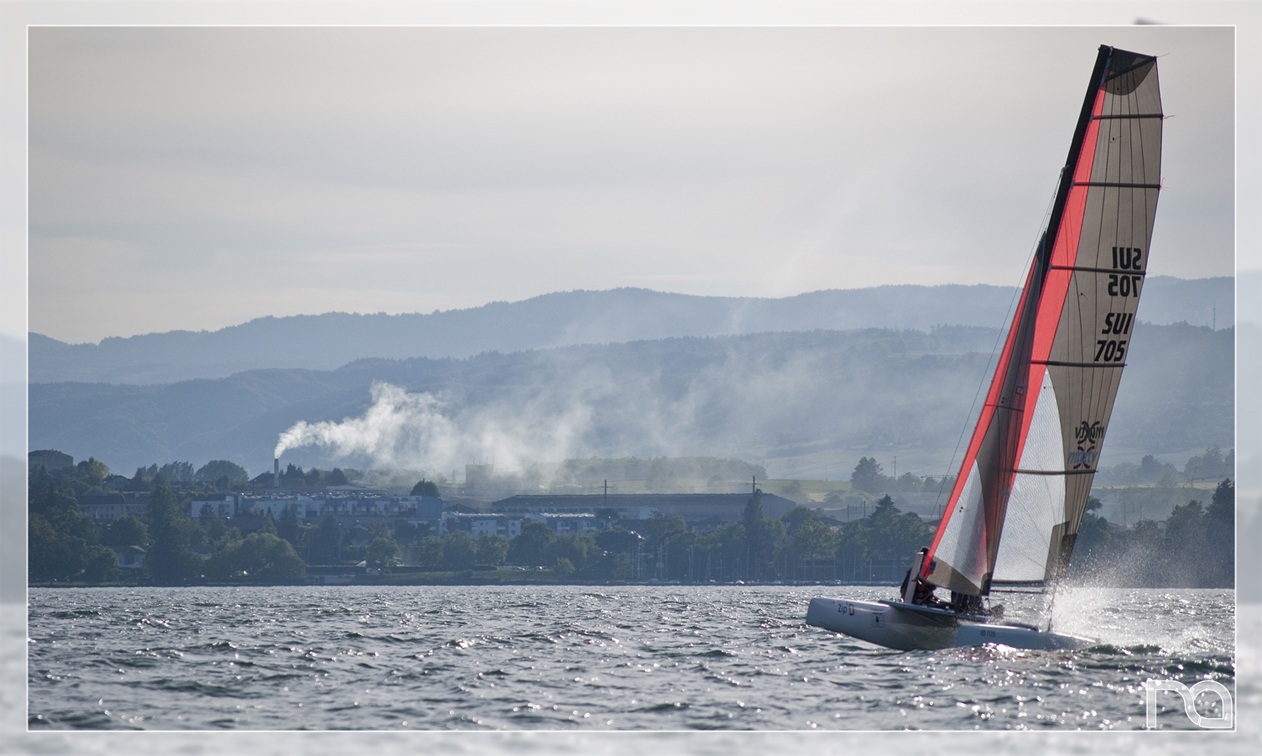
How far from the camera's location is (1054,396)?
15.3 m

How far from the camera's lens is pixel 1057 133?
1780 centimetres

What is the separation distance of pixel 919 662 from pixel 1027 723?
299cm

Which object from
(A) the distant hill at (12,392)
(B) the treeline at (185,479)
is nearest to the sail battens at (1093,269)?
(A) the distant hill at (12,392)

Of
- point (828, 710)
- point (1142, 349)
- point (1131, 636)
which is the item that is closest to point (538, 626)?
point (1131, 636)

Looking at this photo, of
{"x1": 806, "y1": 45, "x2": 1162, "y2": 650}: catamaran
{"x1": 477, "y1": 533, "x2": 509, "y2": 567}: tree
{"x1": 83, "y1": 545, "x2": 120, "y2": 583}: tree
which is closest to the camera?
{"x1": 806, "y1": 45, "x2": 1162, "y2": 650}: catamaran

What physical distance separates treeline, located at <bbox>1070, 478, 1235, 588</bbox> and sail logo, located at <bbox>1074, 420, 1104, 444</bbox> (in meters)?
34.2

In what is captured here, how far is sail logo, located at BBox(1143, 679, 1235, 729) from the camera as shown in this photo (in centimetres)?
1260

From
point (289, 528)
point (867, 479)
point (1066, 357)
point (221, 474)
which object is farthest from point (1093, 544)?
point (221, 474)

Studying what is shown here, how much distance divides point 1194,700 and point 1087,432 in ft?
11.9

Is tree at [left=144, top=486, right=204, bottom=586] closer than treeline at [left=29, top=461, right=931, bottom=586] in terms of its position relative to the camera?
No

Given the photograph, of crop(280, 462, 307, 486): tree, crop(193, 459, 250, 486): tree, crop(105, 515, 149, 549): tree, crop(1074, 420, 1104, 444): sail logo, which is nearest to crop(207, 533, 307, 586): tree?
crop(105, 515, 149, 549): tree

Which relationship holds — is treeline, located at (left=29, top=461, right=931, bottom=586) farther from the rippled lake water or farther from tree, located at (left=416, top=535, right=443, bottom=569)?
the rippled lake water

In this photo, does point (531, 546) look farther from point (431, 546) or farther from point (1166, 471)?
point (1166, 471)

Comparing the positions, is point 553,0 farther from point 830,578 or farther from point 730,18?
→ point 830,578
